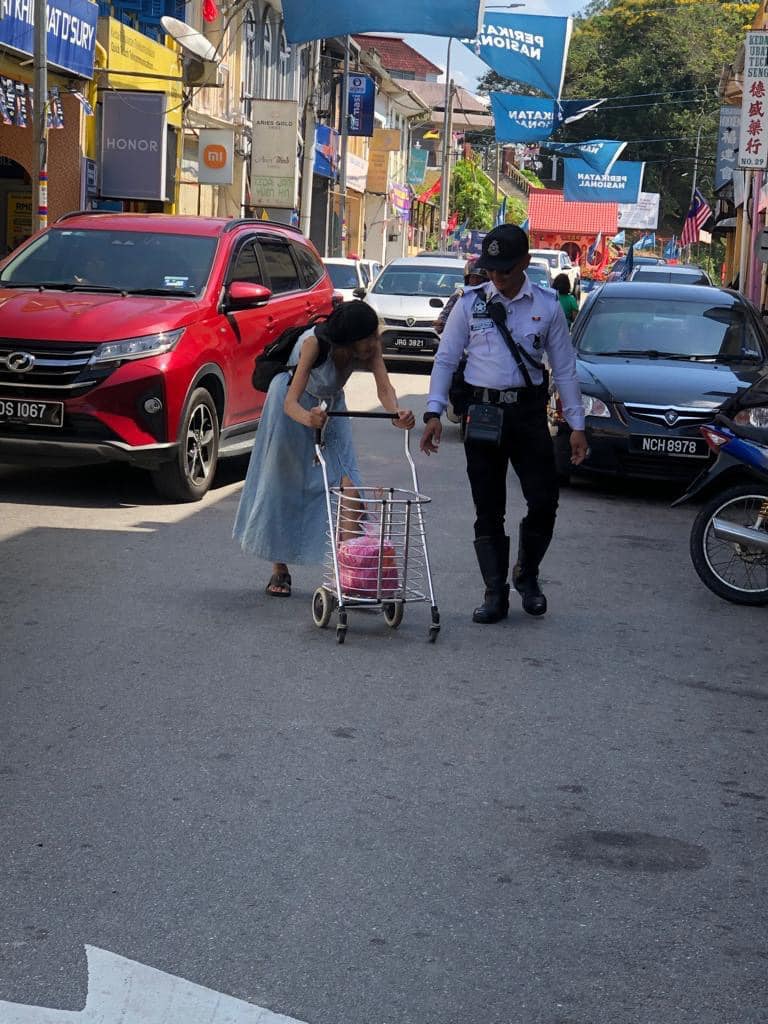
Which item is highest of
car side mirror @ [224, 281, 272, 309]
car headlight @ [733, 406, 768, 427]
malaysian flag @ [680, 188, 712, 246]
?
malaysian flag @ [680, 188, 712, 246]

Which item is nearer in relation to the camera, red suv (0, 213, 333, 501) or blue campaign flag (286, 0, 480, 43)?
red suv (0, 213, 333, 501)

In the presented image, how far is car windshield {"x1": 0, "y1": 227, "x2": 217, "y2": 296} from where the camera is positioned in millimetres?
11727

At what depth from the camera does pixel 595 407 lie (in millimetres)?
12312

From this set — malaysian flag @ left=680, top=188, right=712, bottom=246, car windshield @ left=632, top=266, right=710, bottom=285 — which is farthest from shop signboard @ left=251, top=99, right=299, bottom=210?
malaysian flag @ left=680, top=188, right=712, bottom=246

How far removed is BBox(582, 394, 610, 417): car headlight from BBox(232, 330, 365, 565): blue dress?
181 inches

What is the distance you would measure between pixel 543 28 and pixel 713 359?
70.4 feet

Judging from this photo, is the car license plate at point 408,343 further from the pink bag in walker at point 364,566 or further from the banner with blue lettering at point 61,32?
the pink bag in walker at point 364,566

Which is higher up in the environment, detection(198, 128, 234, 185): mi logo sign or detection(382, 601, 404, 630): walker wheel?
detection(198, 128, 234, 185): mi logo sign

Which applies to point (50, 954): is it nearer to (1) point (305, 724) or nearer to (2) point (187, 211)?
(1) point (305, 724)

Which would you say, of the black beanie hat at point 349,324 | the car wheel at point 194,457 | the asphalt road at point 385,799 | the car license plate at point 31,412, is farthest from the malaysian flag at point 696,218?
the black beanie hat at point 349,324

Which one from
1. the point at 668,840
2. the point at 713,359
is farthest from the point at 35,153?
the point at 668,840

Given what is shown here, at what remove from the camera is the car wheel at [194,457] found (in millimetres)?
11008

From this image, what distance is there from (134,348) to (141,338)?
0.09m

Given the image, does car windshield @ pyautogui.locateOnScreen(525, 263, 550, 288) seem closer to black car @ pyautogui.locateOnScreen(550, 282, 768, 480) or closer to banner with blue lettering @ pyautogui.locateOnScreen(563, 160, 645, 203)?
black car @ pyautogui.locateOnScreen(550, 282, 768, 480)
